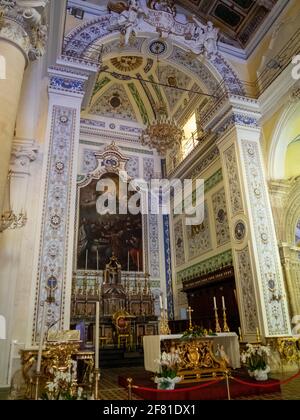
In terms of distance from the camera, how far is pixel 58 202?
7324mm

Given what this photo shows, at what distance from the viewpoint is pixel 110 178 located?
14.2 m

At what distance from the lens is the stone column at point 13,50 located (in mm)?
4047

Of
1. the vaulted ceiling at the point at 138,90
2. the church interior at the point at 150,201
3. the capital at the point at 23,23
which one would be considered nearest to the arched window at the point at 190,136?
the church interior at the point at 150,201

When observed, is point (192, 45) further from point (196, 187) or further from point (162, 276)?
point (162, 276)

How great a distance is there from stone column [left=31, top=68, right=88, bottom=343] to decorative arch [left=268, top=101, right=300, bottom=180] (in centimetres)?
567

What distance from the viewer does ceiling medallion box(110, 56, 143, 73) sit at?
42.5 feet

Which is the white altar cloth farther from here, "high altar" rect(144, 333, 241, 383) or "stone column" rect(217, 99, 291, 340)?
"stone column" rect(217, 99, 291, 340)

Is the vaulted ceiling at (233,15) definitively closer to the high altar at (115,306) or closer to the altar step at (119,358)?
the high altar at (115,306)

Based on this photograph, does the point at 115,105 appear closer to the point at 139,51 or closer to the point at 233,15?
the point at 139,51

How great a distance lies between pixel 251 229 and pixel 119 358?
577cm

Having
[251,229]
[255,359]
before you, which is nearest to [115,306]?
[251,229]

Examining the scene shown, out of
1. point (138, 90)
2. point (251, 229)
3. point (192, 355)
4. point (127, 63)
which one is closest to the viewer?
point (192, 355)
